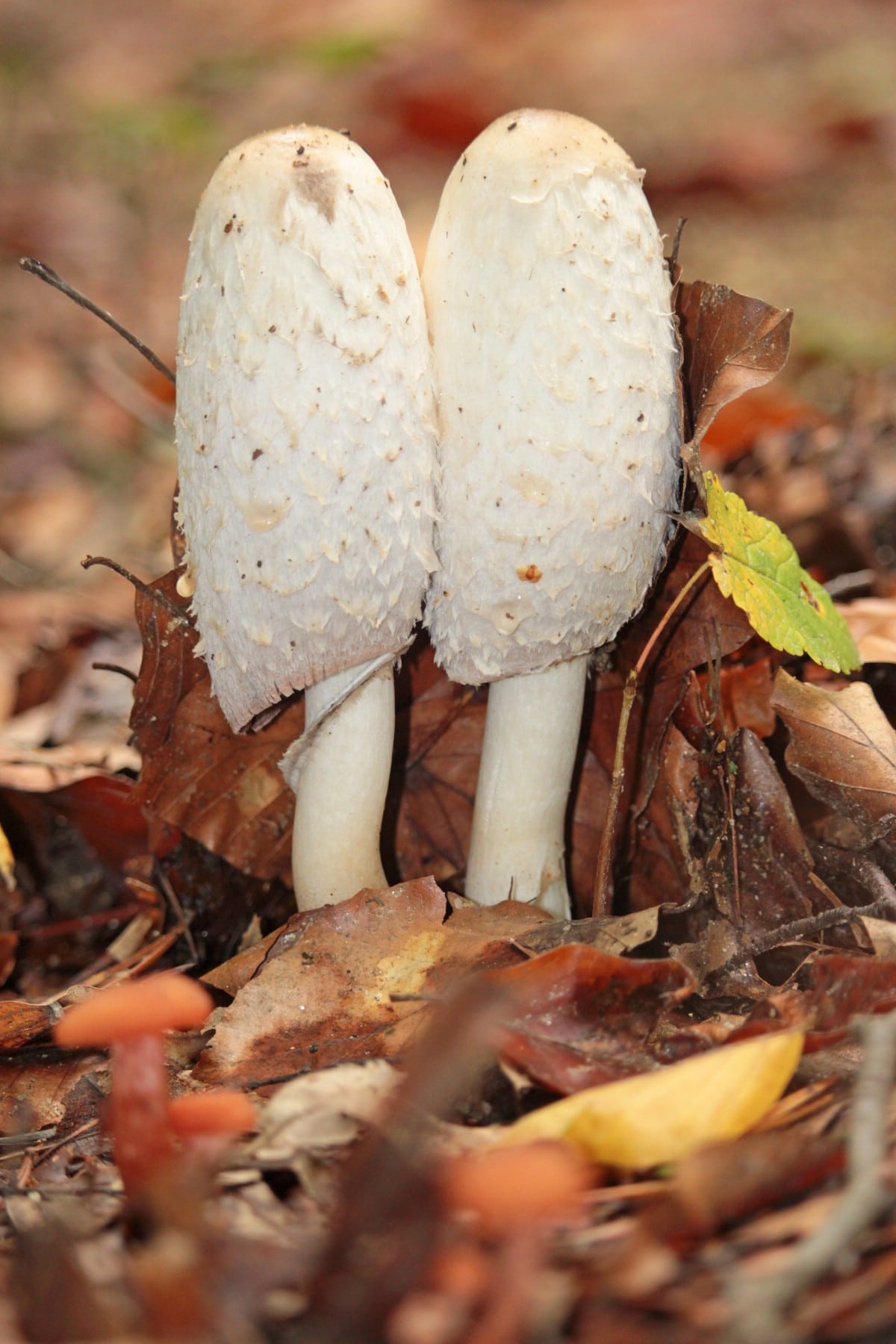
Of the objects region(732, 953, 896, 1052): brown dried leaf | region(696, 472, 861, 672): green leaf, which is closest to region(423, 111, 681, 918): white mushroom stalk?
region(696, 472, 861, 672): green leaf

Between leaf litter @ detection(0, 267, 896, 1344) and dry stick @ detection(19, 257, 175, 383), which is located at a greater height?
dry stick @ detection(19, 257, 175, 383)

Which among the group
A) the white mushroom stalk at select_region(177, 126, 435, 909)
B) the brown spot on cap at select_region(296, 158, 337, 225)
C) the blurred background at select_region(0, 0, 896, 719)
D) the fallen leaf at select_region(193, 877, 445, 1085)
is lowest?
the fallen leaf at select_region(193, 877, 445, 1085)

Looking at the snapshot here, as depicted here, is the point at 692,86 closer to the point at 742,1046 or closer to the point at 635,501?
the point at 635,501

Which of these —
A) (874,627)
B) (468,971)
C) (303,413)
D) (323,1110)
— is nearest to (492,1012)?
(323,1110)

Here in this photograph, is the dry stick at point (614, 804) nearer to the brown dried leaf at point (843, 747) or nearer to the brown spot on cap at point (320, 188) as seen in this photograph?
the brown dried leaf at point (843, 747)

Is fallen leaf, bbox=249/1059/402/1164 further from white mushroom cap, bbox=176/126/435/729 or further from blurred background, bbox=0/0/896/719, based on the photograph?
blurred background, bbox=0/0/896/719

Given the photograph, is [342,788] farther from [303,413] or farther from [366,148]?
[366,148]
